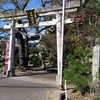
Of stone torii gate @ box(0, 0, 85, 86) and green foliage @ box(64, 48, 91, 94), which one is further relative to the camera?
stone torii gate @ box(0, 0, 85, 86)

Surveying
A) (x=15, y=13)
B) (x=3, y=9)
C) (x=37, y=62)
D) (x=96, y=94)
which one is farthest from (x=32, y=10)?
(x=37, y=62)

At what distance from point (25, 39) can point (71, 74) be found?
12.9 m

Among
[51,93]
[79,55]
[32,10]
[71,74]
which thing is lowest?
[51,93]

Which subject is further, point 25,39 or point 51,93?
point 25,39

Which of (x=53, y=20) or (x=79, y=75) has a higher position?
(x=53, y=20)

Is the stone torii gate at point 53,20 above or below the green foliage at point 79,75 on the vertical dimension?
above

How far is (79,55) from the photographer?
9180 millimetres

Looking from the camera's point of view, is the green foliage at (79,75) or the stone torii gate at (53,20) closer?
the green foliage at (79,75)

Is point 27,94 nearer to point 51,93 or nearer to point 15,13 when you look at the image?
point 51,93

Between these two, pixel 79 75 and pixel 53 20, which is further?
pixel 53 20

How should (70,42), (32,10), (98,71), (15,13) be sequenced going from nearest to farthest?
(98,71), (32,10), (15,13), (70,42)

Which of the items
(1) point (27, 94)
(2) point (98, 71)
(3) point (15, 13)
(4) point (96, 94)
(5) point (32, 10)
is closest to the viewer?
(4) point (96, 94)

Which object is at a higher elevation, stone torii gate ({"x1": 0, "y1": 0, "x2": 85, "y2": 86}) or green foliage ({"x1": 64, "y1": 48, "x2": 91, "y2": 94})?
stone torii gate ({"x1": 0, "y1": 0, "x2": 85, "y2": 86})

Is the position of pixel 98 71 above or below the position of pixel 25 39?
below
